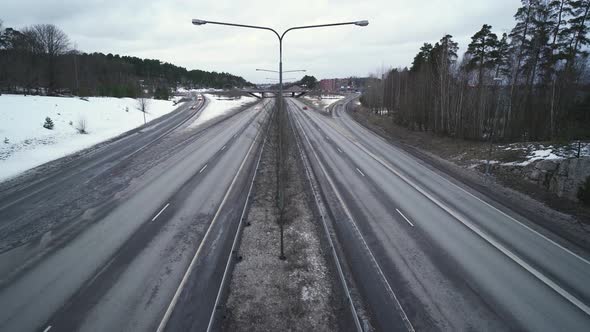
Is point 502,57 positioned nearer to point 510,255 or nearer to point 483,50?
point 483,50

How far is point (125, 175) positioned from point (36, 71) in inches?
2096

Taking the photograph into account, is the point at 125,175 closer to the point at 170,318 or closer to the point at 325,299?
the point at 170,318

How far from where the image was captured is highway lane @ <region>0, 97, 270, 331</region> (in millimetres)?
8086

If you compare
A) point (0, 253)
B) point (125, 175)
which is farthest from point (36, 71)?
point (0, 253)

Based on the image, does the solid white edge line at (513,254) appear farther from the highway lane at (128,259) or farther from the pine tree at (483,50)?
the pine tree at (483,50)

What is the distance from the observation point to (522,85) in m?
32.8

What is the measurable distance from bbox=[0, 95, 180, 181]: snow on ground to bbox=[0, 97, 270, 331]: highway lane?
7893 mm

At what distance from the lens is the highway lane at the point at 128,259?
26.5 ft

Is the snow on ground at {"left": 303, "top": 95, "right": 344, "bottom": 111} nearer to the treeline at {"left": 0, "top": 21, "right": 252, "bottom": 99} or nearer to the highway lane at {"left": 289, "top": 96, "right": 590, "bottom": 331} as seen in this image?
the treeline at {"left": 0, "top": 21, "right": 252, "bottom": 99}

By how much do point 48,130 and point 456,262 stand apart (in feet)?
130

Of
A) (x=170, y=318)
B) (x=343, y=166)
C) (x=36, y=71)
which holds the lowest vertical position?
(x=170, y=318)

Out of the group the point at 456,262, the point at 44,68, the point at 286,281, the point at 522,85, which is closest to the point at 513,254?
the point at 456,262

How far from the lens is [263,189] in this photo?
18.4 meters

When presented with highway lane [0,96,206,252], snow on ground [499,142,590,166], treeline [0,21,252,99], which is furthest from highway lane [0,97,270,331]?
treeline [0,21,252,99]
